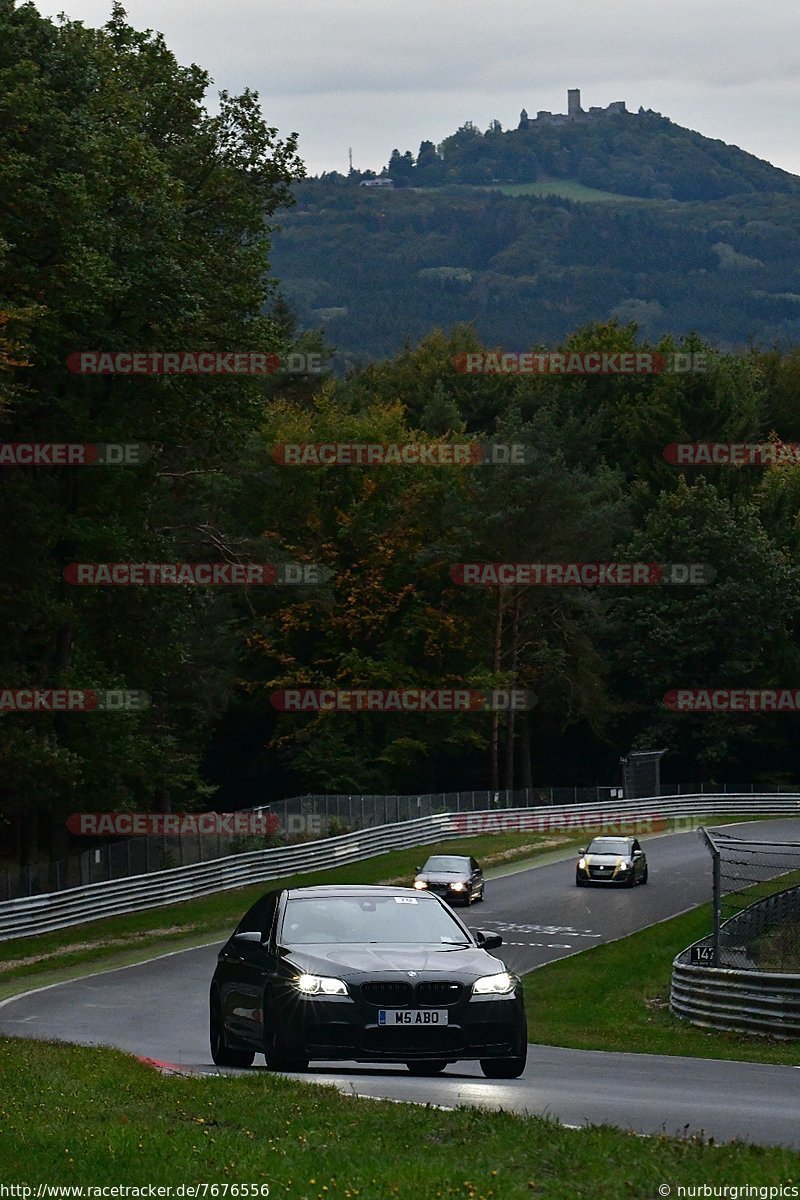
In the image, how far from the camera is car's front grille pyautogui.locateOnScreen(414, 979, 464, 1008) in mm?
11469

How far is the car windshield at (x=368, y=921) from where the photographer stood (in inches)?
485

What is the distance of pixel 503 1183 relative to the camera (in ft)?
23.8

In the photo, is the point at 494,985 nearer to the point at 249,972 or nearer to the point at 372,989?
the point at 372,989

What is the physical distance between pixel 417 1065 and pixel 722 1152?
5.18m

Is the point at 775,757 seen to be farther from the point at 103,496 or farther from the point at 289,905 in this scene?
the point at 289,905

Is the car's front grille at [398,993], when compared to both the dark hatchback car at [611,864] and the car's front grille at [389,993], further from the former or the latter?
the dark hatchback car at [611,864]

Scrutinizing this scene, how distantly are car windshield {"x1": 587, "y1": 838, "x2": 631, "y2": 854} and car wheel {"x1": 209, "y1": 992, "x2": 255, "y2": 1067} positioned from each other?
32720 mm

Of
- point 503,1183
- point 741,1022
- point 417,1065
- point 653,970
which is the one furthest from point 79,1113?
point 653,970

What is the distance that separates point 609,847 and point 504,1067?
33942 mm

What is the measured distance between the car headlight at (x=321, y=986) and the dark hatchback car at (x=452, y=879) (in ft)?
92.6

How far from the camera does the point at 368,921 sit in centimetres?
1252

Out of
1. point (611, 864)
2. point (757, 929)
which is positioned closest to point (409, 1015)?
point (757, 929)

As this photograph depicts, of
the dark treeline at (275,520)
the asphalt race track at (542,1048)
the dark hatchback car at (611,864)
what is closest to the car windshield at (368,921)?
the asphalt race track at (542,1048)

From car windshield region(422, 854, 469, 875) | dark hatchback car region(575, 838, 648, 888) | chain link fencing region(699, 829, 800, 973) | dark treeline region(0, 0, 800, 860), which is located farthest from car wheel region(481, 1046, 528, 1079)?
dark hatchback car region(575, 838, 648, 888)
